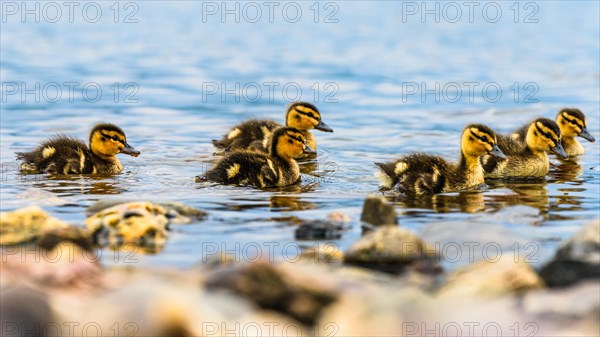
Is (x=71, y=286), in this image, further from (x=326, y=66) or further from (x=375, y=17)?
(x=375, y=17)

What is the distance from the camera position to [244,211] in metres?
6.84

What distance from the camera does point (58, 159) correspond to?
27.2ft

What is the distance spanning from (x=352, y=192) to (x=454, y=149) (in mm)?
2695

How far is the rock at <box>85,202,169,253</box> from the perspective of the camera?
5.80m

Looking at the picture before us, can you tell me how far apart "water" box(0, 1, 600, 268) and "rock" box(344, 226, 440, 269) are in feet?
1.47

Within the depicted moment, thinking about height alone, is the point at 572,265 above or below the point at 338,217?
below

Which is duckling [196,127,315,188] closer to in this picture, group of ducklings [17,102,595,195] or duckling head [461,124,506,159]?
group of ducklings [17,102,595,195]

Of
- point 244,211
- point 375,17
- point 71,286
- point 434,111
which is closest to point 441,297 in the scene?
point 71,286

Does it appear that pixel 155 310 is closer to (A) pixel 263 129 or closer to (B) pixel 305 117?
(A) pixel 263 129

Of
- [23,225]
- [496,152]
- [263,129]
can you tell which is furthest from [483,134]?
[23,225]

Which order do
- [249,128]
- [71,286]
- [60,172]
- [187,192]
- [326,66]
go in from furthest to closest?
[326,66] < [249,128] < [60,172] < [187,192] < [71,286]

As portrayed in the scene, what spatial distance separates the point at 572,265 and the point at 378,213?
1.46 metres

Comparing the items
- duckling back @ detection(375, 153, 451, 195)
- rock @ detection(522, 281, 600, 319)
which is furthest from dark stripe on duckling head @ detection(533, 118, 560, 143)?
rock @ detection(522, 281, 600, 319)

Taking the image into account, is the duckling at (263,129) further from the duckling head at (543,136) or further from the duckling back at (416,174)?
the duckling back at (416,174)
